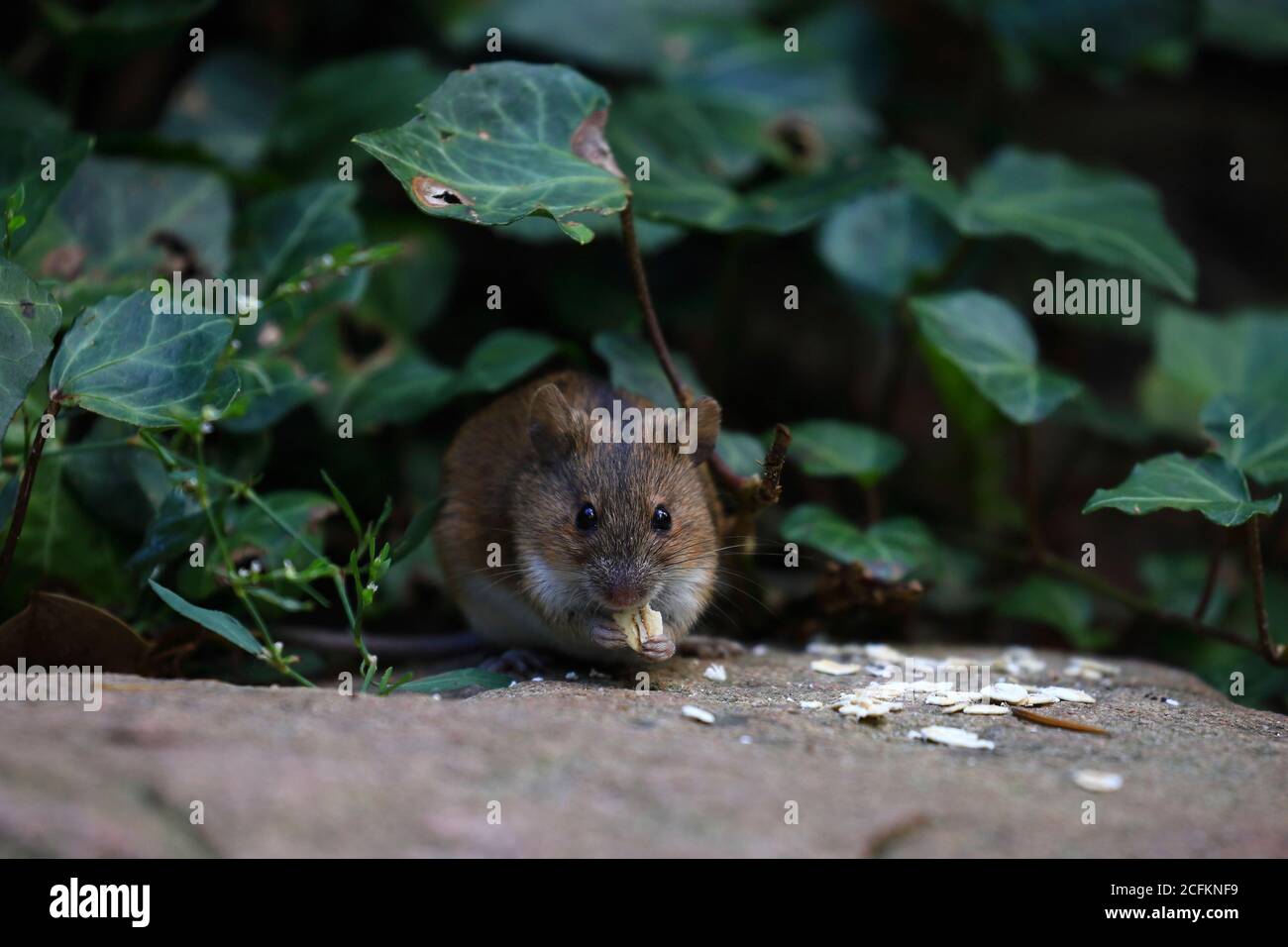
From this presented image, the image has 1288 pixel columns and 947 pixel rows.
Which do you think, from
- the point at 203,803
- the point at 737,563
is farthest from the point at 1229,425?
the point at 203,803

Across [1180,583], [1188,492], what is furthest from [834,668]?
[1180,583]

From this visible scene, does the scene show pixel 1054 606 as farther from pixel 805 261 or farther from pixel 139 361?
pixel 139 361

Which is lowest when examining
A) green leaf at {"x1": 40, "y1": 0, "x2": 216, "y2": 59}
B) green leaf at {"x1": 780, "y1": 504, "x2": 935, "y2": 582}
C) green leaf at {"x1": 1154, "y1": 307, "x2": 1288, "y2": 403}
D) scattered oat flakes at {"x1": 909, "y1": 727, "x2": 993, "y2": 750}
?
scattered oat flakes at {"x1": 909, "y1": 727, "x2": 993, "y2": 750}

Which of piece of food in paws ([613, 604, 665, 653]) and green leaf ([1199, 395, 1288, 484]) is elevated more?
green leaf ([1199, 395, 1288, 484])

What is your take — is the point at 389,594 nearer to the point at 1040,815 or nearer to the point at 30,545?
the point at 30,545

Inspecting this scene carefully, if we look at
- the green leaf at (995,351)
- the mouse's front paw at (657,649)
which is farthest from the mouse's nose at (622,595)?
the green leaf at (995,351)

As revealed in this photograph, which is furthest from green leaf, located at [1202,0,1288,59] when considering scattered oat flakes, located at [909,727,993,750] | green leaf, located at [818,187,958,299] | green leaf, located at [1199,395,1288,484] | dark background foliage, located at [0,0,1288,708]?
scattered oat flakes, located at [909,727,993,750]

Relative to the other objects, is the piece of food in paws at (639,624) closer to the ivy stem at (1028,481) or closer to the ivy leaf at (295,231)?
the ivy leaf at (295,231)

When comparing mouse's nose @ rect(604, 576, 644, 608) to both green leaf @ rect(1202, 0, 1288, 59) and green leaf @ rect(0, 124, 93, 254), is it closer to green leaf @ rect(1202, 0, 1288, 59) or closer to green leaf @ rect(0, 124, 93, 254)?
green leaf @ rect(0, 124, 93, 254)
